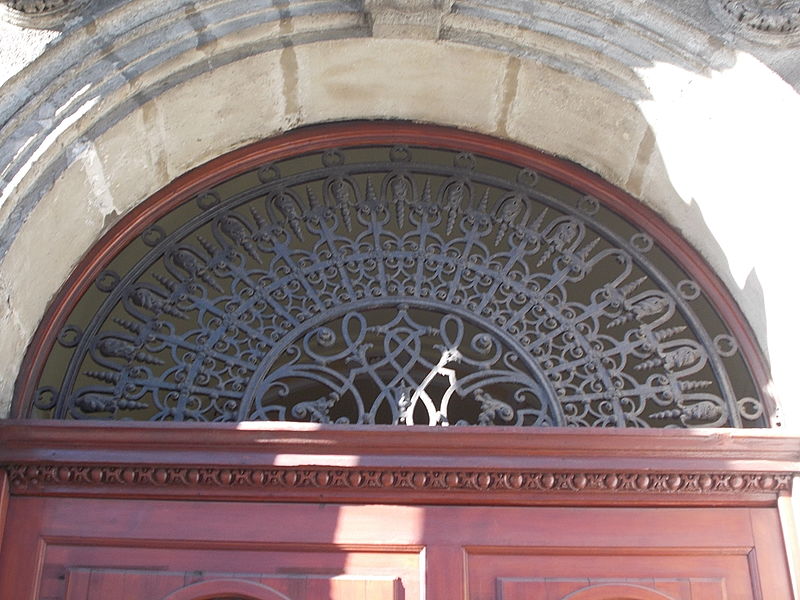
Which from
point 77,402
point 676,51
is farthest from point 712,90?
point 77,402

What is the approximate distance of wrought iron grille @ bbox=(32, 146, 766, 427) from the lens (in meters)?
3.62

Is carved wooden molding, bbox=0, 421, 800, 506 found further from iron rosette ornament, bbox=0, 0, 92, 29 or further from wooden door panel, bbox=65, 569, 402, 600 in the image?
iron rosette ornament, bbox=0, 0, 92, 29

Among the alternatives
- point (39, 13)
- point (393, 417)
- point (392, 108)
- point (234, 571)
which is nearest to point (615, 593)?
point (393, 417)

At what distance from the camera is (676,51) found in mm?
3561

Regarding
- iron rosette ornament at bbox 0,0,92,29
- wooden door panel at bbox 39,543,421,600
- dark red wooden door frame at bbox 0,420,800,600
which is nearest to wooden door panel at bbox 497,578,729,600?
dark red wooden door frame at bbox 0,420,800,600

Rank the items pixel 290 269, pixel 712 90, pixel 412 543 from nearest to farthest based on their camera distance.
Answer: pixel 412 543, pixel 712 90, pixel 290 269

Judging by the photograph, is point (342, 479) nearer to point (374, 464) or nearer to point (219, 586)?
point (374, 464)

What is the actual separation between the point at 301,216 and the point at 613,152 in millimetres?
1112

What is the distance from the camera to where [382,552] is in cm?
332

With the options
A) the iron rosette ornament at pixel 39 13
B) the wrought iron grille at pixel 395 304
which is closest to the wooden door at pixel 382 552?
the wrought iron grille at pixel 395 304

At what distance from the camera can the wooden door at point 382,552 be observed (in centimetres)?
325

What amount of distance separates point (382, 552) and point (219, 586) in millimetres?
481

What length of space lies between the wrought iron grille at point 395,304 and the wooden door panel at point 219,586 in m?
0.51

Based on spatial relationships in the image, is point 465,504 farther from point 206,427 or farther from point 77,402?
point 77,402
